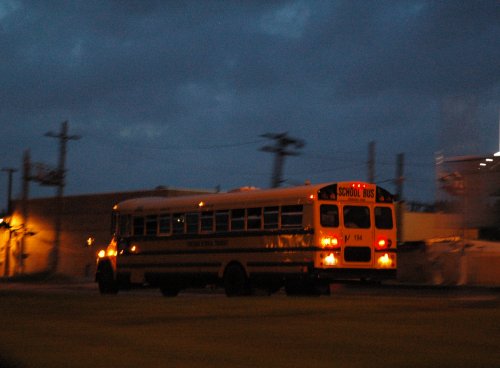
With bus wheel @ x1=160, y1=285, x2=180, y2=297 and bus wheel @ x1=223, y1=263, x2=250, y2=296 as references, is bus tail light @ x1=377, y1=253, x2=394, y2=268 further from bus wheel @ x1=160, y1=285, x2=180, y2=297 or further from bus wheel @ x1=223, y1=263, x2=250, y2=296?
bus wheel @ x1=160, y1=285, x2=180, y2=297

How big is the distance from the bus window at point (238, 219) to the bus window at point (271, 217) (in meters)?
0.82

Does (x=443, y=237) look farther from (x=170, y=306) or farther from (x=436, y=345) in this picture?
(x=436, y=345)

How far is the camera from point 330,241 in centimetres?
2097

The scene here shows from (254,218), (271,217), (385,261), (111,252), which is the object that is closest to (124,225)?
(111,252)

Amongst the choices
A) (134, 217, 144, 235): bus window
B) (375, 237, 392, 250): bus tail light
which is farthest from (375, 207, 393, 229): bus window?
(134, 217, 144, 235): bus window

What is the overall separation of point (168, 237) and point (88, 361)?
51.3ft

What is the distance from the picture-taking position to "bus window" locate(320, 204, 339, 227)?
21.0 m

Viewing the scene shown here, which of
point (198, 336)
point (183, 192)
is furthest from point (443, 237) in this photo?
point (198, 336)

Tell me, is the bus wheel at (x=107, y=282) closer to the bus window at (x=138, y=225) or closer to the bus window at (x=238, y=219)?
the bus window at (x=138, y=225)

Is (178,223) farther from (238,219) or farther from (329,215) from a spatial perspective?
(329,215)

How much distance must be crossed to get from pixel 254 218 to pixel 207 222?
70.4 inches

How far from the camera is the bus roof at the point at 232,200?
69.7 feet

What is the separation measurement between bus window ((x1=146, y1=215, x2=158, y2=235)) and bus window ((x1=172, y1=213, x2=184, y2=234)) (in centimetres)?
83

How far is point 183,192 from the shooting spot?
46.1 metres
